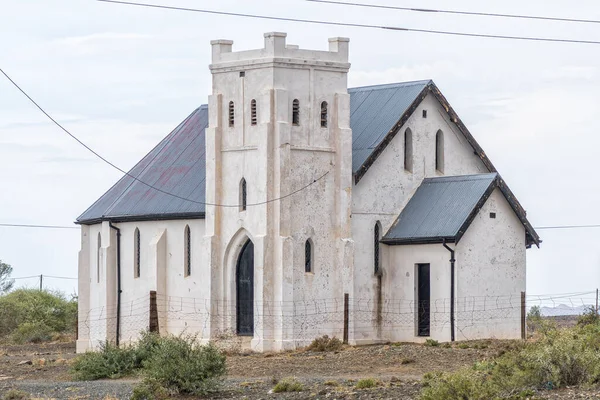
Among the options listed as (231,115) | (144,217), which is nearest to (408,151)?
(231,115)

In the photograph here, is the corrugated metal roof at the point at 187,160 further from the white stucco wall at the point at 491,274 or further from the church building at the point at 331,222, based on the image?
the white stucco wall at the point at 491,274

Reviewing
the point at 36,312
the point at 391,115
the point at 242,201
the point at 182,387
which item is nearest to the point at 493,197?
the point at 391,115

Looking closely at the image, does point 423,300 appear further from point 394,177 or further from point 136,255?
point 136,255

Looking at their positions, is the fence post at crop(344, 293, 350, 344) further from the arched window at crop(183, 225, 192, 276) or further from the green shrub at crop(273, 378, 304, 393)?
the green shrub at crop(273, 378, 304, 393)

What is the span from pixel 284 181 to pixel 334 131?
2248mm

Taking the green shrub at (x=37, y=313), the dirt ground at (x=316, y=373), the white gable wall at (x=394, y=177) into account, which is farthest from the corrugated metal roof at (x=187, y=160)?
the green shrub at (x=37, y=313)

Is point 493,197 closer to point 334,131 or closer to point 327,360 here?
point 334,131

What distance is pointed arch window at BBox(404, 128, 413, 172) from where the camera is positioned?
152 ft

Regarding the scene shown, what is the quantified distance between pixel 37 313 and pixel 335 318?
2157 cm

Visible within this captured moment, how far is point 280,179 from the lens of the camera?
4297cm

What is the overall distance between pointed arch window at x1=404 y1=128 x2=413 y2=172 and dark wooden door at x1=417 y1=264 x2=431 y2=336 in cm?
330

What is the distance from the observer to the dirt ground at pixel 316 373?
2903 centimetres

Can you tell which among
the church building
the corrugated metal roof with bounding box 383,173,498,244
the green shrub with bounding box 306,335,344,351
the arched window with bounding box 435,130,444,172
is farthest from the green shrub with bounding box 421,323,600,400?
the arched window with bounding box 435,130,444,172

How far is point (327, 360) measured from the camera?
38250 millimetres
